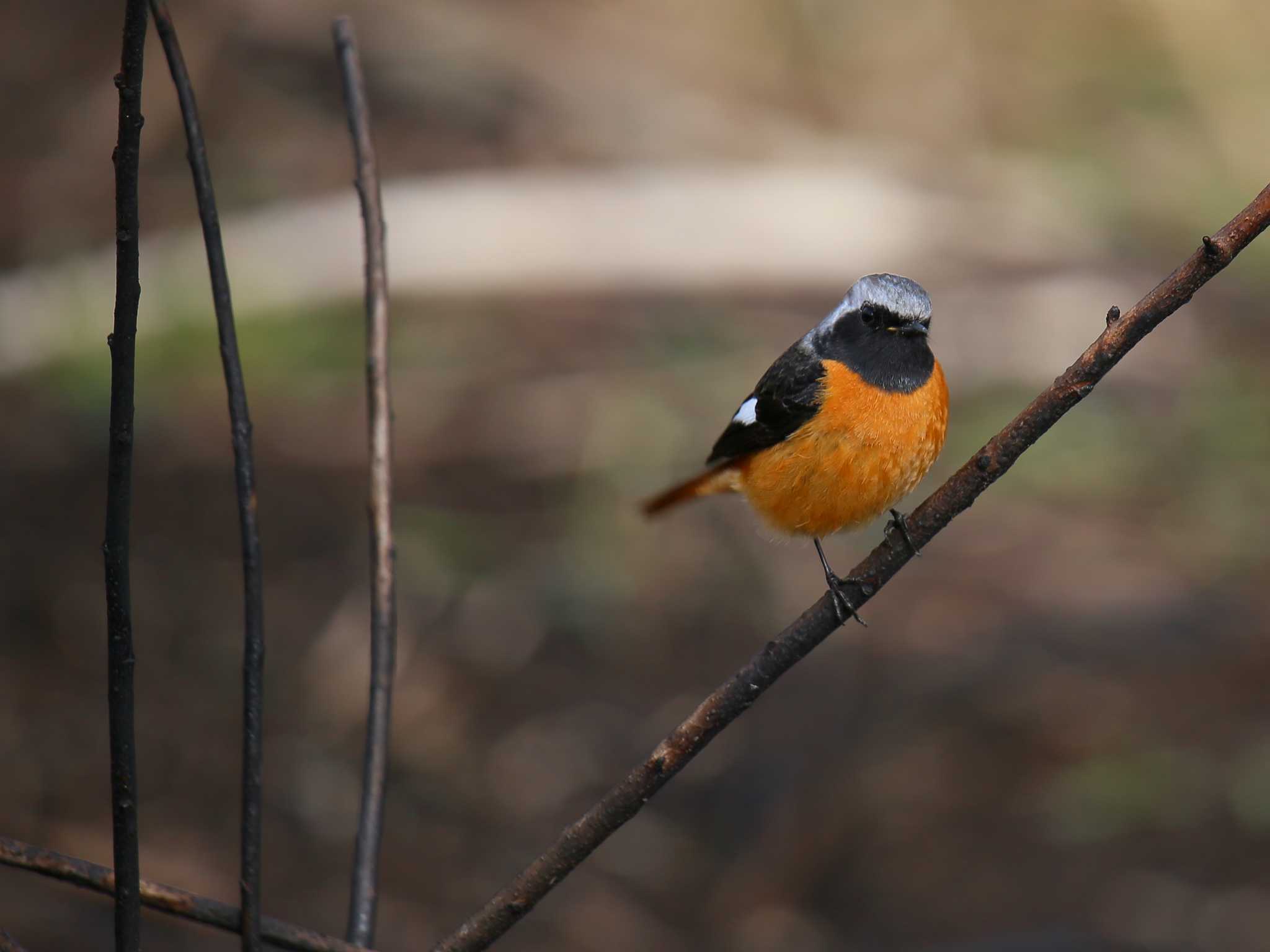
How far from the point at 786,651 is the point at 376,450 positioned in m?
0.70

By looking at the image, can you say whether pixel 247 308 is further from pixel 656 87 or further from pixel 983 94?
pixel 983 94

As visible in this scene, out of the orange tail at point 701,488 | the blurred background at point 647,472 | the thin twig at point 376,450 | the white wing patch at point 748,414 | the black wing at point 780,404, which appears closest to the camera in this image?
the thin twig at point 376,450

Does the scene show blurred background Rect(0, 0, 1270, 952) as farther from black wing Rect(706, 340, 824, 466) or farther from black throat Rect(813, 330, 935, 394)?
black throat Rect(813, 330, 935, 394)

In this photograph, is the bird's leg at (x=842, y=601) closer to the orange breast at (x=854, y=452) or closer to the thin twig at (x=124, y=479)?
the orange breast at (x=854, y=452)

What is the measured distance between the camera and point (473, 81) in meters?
9.04

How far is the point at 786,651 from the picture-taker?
1.82 m

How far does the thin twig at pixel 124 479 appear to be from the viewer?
4.59 feet

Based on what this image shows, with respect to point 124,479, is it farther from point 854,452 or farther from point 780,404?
point 780,404

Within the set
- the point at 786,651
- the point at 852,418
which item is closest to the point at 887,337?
the point at 852,418

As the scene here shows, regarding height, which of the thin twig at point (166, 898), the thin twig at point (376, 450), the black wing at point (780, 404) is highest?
the black wing at point (780, 404)

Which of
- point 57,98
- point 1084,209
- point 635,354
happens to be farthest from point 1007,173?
point 57,98

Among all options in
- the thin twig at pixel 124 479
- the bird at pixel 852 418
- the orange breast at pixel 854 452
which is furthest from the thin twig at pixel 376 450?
the orange breast at pixel 854 452

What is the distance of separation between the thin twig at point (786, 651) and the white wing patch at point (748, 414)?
1799 mm

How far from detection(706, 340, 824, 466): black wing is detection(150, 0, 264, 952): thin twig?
1906mm
